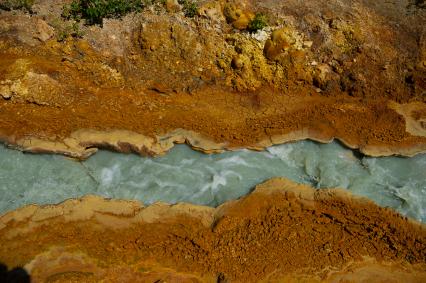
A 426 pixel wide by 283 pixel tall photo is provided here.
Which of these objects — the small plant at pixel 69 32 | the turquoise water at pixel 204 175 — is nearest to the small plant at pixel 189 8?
the small plant at pixel 69 32

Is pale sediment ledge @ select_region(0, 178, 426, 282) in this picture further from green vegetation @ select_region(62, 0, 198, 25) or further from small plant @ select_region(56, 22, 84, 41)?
green vegetation @ select_region(62, 0, 198, 25)

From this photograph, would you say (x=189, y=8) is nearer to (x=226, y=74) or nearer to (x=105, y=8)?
(x=226, y=74)

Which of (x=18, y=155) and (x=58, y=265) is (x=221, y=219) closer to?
(x=58, y=265)

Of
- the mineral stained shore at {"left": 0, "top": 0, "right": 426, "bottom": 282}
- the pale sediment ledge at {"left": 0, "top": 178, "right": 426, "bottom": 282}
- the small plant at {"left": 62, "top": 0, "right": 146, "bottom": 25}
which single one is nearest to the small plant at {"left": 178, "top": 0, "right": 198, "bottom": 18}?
the mineral stained shore at {"left": 0, "top": 0, "right": 426, "bottom": 282}

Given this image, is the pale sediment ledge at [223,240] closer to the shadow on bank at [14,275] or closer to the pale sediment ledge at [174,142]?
the shadow on bank at [14,275]

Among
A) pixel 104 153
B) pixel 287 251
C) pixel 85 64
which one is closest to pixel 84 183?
pixel 104 153

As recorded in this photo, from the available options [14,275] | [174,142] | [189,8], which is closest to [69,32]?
[189,8]

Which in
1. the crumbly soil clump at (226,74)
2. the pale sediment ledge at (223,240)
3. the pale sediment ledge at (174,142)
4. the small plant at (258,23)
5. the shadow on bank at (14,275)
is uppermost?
the small plant at (258,23)
